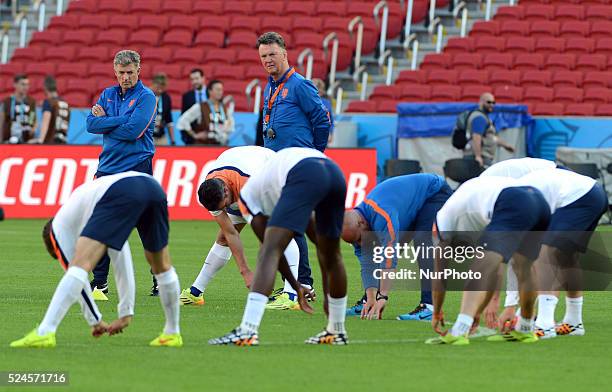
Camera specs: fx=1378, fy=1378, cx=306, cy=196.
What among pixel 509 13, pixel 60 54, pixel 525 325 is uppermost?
pixel 509 13

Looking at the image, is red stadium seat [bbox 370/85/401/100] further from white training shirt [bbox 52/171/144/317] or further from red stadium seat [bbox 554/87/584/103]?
white training shirt [bbox 52/171/144/317]

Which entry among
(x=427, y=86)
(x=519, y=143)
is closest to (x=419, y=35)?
(x=427, y=86)

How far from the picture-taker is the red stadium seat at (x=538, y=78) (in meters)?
28.8

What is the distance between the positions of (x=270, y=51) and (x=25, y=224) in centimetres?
1256

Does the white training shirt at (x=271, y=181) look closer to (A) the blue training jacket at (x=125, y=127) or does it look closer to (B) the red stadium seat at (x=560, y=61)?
(A) the blue training jacket at (x=125, y=127)

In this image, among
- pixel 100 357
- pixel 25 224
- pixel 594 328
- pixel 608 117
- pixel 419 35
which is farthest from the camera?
pixel 419 35

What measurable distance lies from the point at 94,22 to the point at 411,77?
27.1 feet

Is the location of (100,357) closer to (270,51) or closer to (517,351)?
(517,351)

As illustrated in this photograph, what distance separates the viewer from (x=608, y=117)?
87.9ft

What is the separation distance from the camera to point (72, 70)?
3141 centimetres

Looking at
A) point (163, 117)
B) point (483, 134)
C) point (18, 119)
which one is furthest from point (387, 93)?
point (18, 119)

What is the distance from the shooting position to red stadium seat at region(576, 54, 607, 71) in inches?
1138

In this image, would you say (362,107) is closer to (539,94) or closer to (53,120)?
(539,94)

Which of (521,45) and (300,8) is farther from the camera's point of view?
(300,8)
